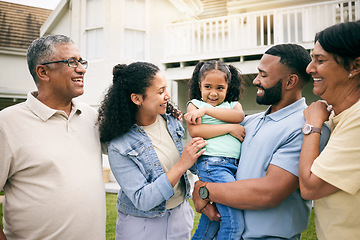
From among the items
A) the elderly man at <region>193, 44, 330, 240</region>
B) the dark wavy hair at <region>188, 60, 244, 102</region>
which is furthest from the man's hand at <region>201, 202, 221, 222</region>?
the dark wavy hair at <region>188, 60, 244, 102</region>

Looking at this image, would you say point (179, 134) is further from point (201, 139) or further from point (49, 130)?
point (49, 130)

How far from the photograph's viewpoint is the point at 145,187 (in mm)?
2133

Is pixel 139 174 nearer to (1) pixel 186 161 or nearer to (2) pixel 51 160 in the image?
(1) pixel 186 161

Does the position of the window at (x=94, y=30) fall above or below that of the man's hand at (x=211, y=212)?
above

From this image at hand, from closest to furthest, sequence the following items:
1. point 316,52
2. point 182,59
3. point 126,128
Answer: point 316,52
point 126,128
point 182,59

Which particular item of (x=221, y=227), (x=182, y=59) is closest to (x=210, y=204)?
(x=221, y=227)

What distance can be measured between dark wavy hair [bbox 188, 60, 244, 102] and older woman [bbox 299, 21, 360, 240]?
87 cm

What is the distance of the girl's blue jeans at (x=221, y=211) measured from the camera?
1939 mm

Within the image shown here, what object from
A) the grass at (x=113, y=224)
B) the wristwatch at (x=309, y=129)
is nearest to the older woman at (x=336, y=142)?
the wristwatch at (x=309, y=129)

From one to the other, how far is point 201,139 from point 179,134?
0.38 m

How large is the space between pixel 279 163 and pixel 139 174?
3.37 ft

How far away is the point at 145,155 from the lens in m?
2.29

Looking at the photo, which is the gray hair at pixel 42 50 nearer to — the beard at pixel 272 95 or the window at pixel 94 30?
the beard at pixel 272 95

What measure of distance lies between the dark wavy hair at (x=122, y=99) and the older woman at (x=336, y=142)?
50.7 inches
